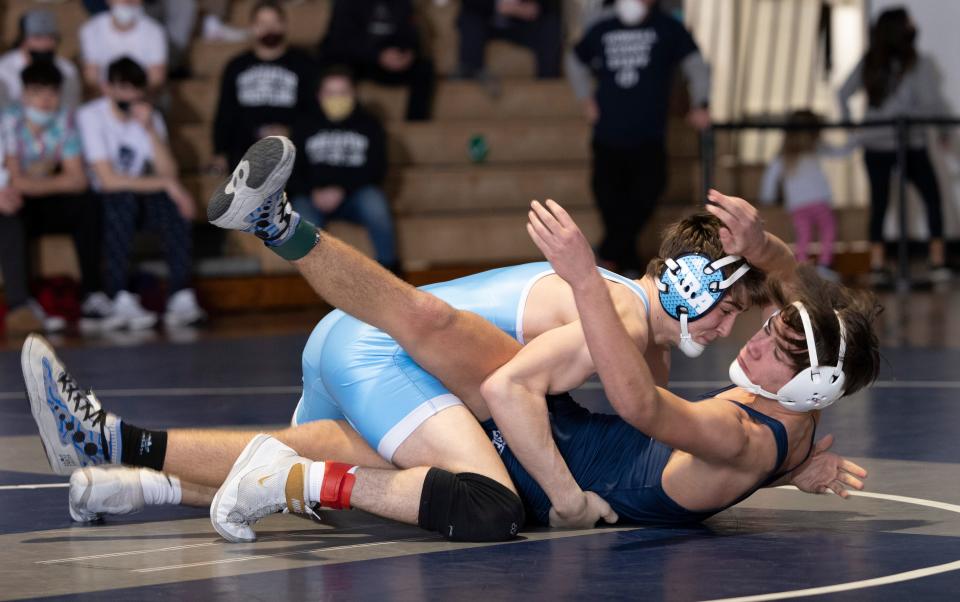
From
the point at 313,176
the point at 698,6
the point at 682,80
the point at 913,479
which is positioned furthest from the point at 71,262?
the point at 913,479

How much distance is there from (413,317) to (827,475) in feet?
3.21

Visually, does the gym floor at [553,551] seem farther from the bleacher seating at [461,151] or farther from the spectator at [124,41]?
the bleacher seating at [461,151]

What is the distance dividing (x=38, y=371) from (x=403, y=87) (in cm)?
734

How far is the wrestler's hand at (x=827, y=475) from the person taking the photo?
362 centimetres

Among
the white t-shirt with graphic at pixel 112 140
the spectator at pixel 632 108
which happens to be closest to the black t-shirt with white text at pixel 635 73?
the spectator at pixel 632 108

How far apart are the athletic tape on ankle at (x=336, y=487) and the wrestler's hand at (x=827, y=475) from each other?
0.99 m

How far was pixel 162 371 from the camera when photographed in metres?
6.93

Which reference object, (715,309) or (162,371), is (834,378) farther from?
(162,371)

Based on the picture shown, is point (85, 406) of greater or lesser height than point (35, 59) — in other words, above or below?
below

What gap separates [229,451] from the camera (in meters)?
3.79

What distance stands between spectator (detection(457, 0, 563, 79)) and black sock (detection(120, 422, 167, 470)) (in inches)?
302

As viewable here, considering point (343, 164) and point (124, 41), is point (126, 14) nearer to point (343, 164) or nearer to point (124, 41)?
point (124, 41)

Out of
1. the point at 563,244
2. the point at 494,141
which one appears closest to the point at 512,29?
the point at 494,141

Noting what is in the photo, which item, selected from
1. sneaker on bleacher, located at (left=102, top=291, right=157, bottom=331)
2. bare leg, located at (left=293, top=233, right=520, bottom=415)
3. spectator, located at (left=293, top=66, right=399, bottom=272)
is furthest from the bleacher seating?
bare leg, located at (left=293, top=233, right=520, bottom=415)
